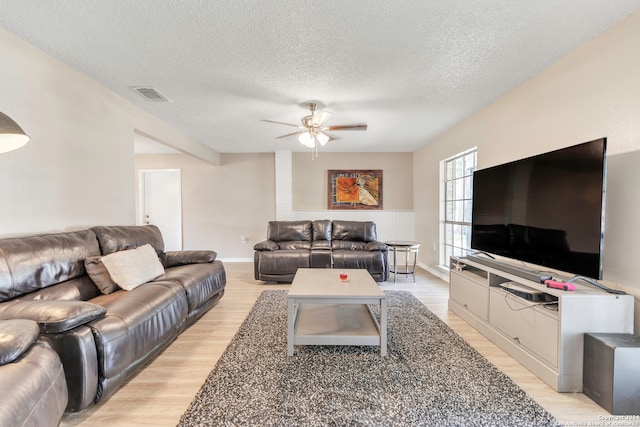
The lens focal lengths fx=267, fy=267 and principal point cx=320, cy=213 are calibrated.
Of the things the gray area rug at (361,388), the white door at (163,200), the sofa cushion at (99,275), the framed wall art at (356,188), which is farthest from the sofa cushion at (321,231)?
the sofa cushion at (99,275)

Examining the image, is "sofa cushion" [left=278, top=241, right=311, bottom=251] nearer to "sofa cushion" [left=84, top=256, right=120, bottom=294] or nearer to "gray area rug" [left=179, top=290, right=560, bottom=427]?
"gray area rug" [left=179, top=290, right=560, bottom=427]

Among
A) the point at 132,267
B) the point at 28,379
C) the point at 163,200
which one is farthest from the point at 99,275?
the point at 163,200

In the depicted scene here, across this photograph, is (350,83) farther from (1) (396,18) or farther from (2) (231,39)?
(2) (231,39)

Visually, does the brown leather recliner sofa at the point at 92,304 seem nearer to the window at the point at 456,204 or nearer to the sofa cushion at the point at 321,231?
the sofa cushion at the point at 321,231

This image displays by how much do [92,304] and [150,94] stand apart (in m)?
2.21

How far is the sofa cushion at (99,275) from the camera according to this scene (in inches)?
81.4

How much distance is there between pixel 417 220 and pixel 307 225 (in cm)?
229

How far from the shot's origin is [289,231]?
483cm

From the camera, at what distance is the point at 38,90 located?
2.06 metres

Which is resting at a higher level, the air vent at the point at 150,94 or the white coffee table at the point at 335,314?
the air vent at the point at 150,94

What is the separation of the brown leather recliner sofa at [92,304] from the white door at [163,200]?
3159 mm

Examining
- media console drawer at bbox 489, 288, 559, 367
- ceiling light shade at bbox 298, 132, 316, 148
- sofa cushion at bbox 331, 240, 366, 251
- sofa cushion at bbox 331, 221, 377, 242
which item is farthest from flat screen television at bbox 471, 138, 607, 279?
sofa cushion at bbox 331, 221, 377, 242

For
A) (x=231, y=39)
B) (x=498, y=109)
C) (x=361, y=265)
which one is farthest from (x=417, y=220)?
(x=231, y=39)

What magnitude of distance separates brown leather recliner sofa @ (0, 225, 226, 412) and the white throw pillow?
0.03 m
